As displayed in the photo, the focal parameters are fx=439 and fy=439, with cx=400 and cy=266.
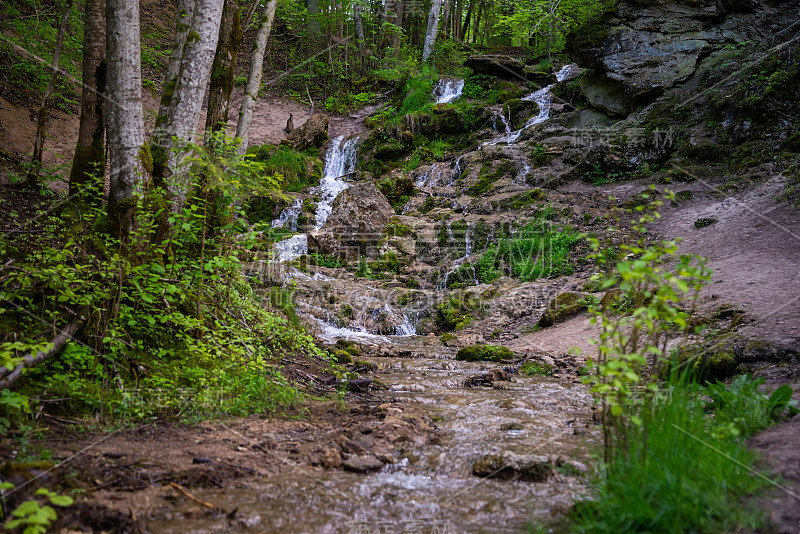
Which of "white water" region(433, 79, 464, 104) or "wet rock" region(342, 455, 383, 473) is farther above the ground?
"white water" region(433, 79, 464, 104)

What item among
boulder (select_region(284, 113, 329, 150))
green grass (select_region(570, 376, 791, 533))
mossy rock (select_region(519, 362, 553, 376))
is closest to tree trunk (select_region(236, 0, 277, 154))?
mossy rock (select_region(519, 362, 553, 376))

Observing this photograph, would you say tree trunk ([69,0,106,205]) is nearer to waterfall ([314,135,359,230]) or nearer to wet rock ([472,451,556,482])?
wet rock ([472,451,556,482])

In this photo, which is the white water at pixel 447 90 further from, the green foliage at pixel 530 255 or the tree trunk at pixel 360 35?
the green foliage at pixel 530 255

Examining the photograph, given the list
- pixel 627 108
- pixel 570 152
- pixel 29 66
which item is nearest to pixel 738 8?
pixel 627 108

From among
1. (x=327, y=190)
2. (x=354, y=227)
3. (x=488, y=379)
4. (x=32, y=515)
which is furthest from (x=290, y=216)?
(x=32, y=515)

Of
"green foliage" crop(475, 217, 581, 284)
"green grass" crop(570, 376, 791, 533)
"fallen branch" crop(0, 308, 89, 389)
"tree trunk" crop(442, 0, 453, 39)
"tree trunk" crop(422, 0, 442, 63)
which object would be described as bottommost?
"fallen branch" crop(0, 308, 89, 389)

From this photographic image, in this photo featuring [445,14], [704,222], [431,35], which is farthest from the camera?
[445,14]

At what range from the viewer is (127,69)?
177 inches

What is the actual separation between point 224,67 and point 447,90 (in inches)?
699

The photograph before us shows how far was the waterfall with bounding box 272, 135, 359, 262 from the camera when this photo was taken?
44.4ft

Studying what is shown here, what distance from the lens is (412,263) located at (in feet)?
42.6

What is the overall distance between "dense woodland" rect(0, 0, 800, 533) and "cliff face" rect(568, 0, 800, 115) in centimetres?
9

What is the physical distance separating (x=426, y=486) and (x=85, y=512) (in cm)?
182

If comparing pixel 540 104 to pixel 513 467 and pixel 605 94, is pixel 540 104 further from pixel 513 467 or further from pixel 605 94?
pixel 513 467
